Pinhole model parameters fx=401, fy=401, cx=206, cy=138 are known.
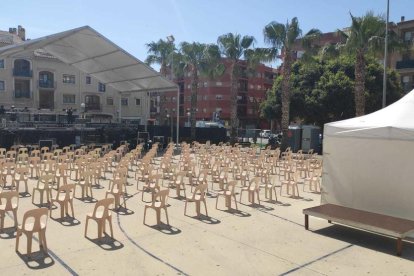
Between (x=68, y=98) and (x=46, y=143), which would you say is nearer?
(x=46, y=143)

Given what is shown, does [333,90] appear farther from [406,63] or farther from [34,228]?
[34,228]

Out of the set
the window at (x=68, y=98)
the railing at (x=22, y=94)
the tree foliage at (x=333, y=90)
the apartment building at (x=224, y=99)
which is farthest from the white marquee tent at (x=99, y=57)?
the apartment building at (x=224, y=99)

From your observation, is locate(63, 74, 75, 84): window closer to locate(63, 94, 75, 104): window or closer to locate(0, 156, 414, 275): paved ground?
locate(63, 94, 75, 104): window

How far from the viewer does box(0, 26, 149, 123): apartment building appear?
52.1 m

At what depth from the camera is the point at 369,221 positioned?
295 inches

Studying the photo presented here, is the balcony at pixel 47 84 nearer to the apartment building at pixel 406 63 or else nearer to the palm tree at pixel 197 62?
the palm tree at pixel 197 62

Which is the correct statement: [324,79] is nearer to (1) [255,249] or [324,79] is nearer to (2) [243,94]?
(1) [255,249]

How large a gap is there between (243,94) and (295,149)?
Result: 49491 mm

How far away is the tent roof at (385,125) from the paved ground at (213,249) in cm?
208

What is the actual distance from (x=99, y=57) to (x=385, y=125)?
2183 cm

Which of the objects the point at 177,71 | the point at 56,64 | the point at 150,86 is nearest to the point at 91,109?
the point at 56,64

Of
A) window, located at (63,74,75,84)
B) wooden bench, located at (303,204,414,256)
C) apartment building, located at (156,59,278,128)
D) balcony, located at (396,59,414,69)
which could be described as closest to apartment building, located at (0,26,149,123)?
window, located at (63,74,75,84)

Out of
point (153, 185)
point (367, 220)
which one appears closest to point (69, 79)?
point (153, 185)

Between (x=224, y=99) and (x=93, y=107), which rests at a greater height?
(x=224, y=99)
